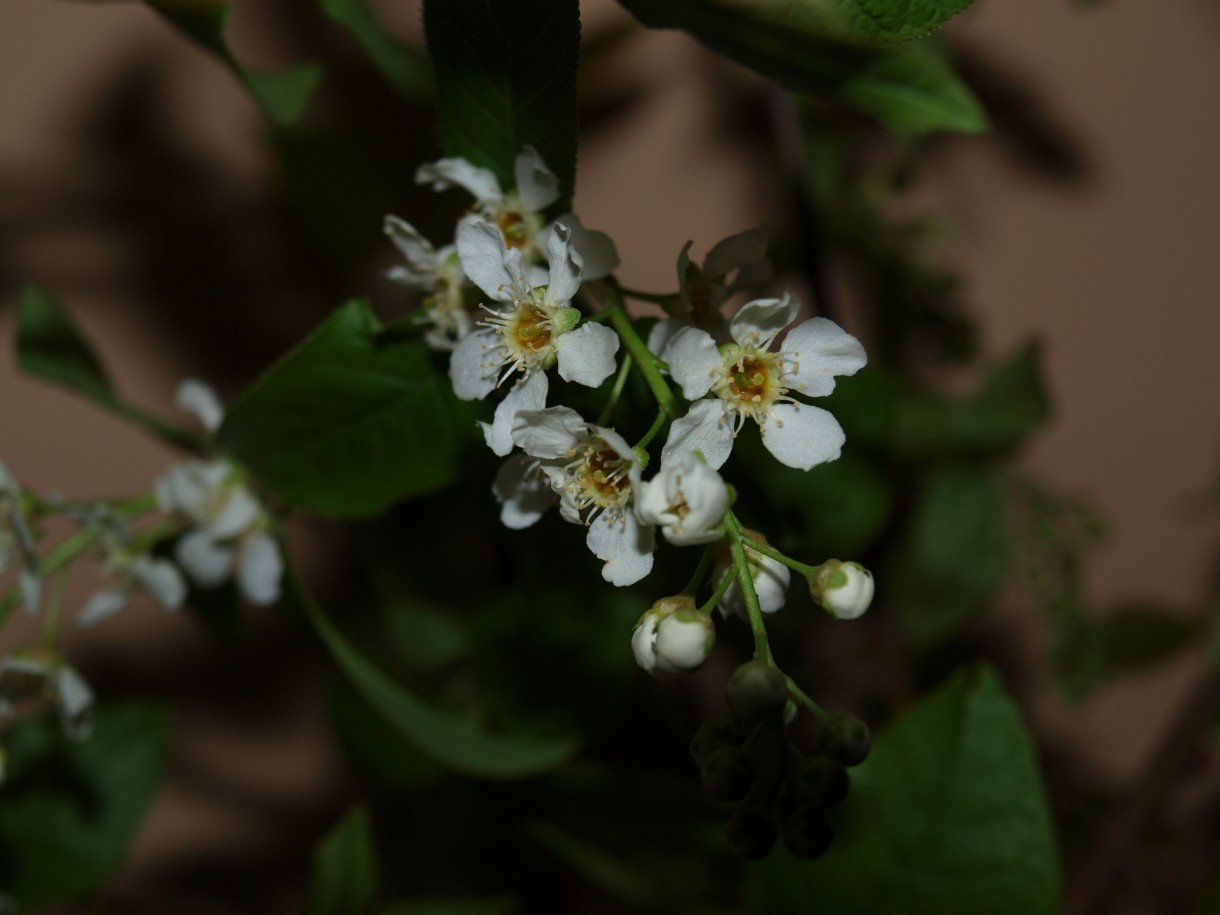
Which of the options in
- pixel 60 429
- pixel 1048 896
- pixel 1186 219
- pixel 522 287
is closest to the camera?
pixel 522 287

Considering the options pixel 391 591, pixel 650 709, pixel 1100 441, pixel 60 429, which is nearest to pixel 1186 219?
pixel 1100 441

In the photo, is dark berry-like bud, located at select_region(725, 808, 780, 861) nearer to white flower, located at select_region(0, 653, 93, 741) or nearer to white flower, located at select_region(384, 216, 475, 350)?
white flower, located at select_region(384, 216, 475, 350)

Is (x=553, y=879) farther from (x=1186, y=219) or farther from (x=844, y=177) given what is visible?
(x=1186, y=219)

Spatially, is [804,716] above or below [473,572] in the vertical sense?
below

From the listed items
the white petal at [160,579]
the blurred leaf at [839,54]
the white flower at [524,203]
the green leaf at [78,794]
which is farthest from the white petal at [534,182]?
Answer: the green leaf at [78,794]

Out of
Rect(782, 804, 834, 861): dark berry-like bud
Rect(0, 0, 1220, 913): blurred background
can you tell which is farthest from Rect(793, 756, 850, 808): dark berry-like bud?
Rect(0, 0, 1220, 913): blurred background

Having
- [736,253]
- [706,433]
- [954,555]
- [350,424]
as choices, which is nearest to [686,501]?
[706,433]

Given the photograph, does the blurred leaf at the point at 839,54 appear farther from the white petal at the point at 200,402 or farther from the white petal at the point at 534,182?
the white petal at the point at 200,402
